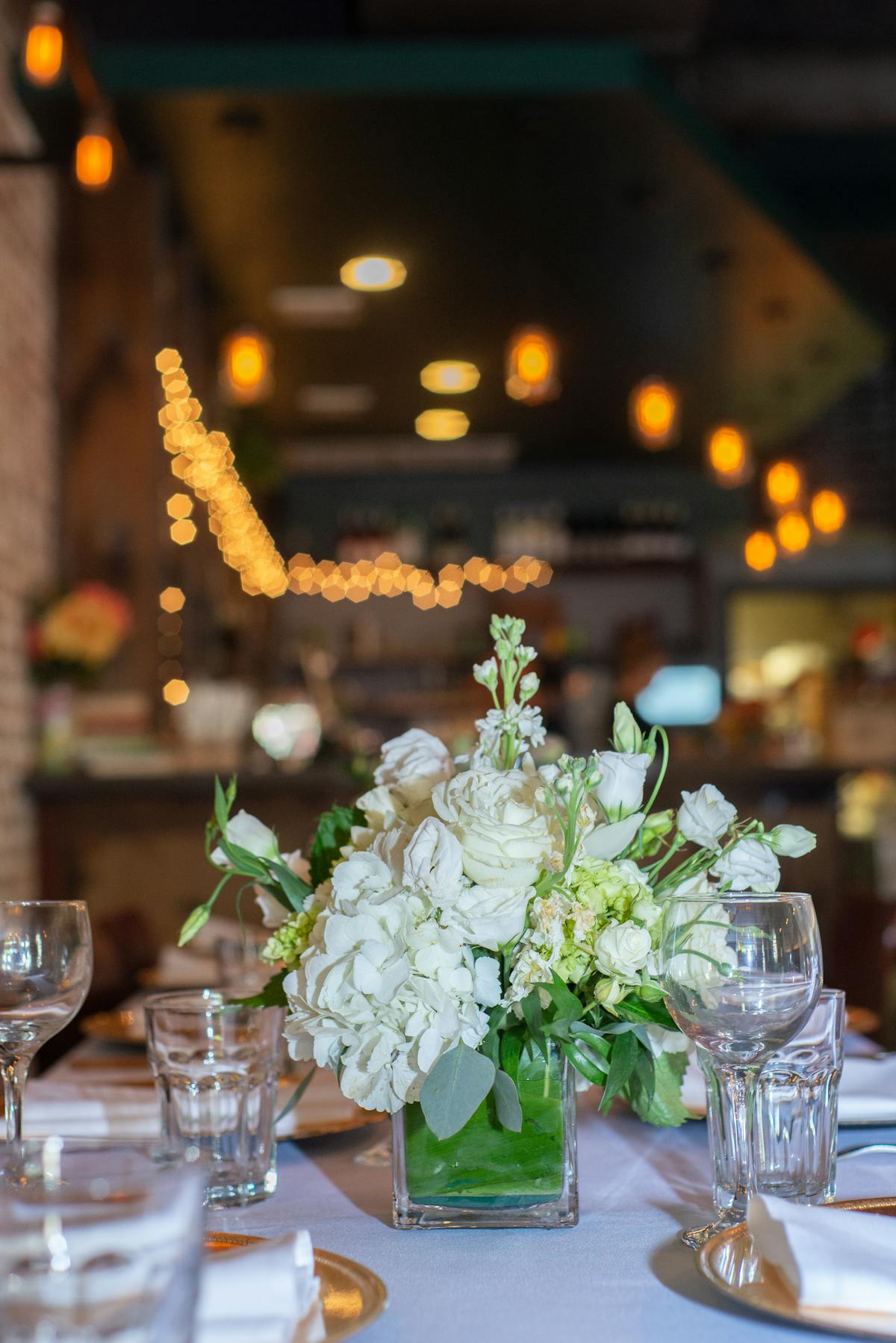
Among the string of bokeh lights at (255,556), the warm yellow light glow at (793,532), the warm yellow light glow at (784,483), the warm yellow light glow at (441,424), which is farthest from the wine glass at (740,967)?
the warm yellow light glow at (441,424)

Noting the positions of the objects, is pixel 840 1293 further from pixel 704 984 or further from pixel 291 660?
pixel 291 660

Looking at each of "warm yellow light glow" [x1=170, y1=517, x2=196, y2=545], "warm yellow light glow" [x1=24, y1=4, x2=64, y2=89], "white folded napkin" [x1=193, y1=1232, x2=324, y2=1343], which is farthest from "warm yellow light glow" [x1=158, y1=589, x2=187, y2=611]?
"white folded napkin" [x1=193, y1=1232, x2=324, y2=1343]

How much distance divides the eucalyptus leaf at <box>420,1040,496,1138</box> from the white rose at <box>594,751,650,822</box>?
0.18 meters

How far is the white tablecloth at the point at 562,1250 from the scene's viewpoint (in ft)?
2.69

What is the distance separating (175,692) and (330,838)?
4.51m

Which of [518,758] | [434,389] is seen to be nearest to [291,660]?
[434,389]

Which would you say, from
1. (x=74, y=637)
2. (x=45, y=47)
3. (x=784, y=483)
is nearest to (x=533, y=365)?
(x=74, y=637)

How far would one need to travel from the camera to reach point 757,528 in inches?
390

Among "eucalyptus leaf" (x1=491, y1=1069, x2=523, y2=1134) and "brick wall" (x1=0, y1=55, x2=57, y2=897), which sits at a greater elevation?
"brick wall" (x1=0, y1=55, x2=57, y2=897)

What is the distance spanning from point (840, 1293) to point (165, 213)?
503cm

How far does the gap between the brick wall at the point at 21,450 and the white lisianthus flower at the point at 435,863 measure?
3385 millimetres

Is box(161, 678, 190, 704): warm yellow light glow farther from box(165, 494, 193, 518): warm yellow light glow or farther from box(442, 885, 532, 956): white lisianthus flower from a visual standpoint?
box(442, 885, 532, 956): white lisianthus flower

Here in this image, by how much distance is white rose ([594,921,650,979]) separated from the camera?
94cm

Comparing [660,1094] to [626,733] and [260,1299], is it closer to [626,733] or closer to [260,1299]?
[626,733]
